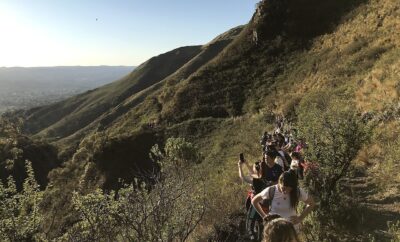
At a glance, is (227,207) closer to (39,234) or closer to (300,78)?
A: (39,234)

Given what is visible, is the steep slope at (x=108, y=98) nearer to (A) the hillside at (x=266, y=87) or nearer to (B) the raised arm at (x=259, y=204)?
(A) the hillside at (x=266, y=87)

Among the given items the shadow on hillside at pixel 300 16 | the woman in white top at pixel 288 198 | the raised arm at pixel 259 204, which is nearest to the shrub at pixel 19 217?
the raised arm at pixel 259 204

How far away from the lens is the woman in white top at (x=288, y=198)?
5480 mm

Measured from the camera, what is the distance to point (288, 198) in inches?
223

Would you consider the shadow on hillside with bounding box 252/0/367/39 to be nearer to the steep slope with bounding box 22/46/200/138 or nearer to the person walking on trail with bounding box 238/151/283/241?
the person walking on trail with bounding box 238/151/283/241

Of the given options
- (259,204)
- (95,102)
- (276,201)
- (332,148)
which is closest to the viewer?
(276,201)

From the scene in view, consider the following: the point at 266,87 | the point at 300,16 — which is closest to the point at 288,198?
the point at 266,87

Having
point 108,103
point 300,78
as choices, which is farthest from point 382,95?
point 108,103

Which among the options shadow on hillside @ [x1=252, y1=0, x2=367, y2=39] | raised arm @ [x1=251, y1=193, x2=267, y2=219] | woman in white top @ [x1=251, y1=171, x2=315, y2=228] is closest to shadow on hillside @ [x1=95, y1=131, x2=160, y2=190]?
shadow on hillside @ [x1=252, y1=0, x2=367, y2=39]

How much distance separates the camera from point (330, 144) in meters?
9.78

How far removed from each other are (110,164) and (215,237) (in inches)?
1616

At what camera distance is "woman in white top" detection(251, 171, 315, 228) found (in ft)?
18.0

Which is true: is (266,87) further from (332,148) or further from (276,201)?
(276,201)

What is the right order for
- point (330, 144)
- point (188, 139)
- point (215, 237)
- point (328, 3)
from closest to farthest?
point (215, 237), point (330, 144), point (188, 139), point (328, 3)
